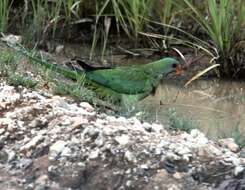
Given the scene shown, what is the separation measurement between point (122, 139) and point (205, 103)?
88.9 inches

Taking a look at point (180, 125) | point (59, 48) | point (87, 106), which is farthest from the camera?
point (59, 48)

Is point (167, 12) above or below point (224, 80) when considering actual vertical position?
above

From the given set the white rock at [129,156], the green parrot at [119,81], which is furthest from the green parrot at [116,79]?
the white rock at [129,156]

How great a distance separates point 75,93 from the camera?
15.1 ft

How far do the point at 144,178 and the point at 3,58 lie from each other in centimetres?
175

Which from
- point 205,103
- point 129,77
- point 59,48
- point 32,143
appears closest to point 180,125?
point 32,143

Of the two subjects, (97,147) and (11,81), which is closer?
(97,147)

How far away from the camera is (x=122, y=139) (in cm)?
368

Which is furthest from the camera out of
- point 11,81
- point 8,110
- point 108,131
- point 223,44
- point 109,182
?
point 223,44

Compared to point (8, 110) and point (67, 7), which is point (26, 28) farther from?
point (8, 110)

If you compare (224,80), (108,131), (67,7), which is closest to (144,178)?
(108,131)

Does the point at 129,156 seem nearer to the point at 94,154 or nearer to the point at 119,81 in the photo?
the point at 94,154

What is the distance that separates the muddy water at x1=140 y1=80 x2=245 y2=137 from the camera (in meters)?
5.25

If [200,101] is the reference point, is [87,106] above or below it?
above
